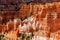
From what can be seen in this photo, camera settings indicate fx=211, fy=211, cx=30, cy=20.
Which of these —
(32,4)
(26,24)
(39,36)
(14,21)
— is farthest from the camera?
(32,4)

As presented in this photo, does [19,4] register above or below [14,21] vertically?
above

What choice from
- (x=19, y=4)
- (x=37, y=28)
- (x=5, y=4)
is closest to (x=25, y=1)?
(x=19, y=4)

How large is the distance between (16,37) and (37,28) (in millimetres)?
220

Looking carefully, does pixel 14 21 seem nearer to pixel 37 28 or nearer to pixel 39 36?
pixel 37 28

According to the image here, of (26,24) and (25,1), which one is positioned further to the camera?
(25,1)

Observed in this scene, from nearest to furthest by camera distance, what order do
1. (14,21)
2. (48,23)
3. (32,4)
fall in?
1. (48,23)
2. (14,21)
3. (32,4)

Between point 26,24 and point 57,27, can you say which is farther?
point 26,24

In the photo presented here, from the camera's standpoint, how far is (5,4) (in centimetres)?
252

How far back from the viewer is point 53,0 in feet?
7.70

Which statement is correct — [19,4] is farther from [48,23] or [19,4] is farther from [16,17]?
[48,23]

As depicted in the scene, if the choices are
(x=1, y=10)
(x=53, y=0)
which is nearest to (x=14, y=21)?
(x=1, y=10)

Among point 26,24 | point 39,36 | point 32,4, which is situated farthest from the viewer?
point 32,4

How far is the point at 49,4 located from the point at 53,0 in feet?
0.24

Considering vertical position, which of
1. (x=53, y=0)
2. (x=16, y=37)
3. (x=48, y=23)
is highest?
(x=53, y=0)
